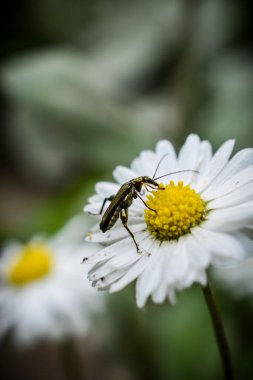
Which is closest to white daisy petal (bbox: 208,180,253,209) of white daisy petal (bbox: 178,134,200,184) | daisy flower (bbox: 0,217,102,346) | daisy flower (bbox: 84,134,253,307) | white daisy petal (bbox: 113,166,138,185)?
daisy flower (bbox: 84,134,253,307)

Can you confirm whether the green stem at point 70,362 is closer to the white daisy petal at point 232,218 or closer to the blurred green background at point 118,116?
the blurred green background at point 118,116

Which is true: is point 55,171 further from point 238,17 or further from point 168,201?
point 168,201

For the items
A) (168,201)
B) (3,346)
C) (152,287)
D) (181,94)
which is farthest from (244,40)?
(152,287)

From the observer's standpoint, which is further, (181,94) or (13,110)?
(13,110)

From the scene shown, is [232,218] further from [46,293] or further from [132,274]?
[46,293]

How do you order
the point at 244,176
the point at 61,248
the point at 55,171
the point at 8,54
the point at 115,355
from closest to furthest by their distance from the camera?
the point at 244,176 < the point at 61,248 < the point at 115,355 < the point at 55,171 < the point at 8,54

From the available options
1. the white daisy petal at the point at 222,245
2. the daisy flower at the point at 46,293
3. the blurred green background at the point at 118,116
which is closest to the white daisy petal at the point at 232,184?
the white daisy petal at the point at 222,245

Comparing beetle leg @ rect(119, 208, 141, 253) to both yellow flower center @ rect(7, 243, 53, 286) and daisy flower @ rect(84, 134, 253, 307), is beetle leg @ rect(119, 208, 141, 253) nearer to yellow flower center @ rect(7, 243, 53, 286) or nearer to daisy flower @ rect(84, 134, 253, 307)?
daisy flower @ rect(84, 134, 253, 307)
